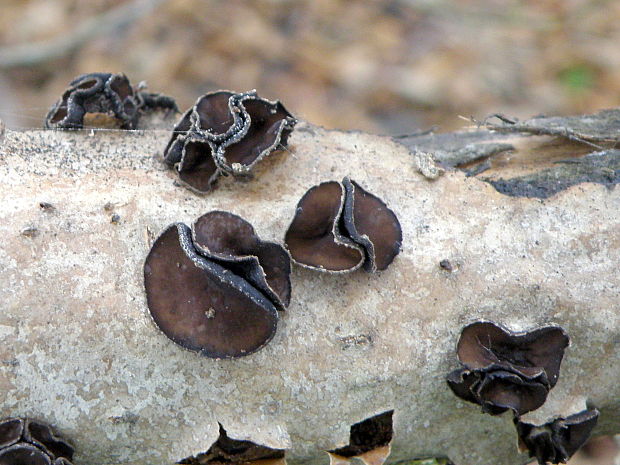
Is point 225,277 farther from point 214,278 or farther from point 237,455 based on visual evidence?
point 237,455

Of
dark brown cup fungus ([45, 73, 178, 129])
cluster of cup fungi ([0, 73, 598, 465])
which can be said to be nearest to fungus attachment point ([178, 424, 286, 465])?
cluster of cup fungi ([0, 73, 598, 465])

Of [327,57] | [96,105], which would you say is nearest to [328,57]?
[327,57]

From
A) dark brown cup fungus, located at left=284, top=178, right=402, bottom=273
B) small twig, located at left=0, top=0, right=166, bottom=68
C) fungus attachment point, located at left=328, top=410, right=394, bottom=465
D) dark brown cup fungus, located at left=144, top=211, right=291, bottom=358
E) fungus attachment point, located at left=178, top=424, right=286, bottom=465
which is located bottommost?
small twig, located at left=0, top=0, right=166, bottom=68

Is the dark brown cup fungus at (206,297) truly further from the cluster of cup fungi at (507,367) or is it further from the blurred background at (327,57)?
the blurred background at (327,57)

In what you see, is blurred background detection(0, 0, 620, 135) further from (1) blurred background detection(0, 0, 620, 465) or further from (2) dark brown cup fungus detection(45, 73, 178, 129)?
(2) dark brown cup fungus detection(45, 73, 178, 129)

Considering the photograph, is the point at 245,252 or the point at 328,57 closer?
the point at 245,252

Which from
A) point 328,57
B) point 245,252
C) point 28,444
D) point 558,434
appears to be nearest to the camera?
point 28,444

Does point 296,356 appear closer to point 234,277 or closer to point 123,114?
point 234,277
